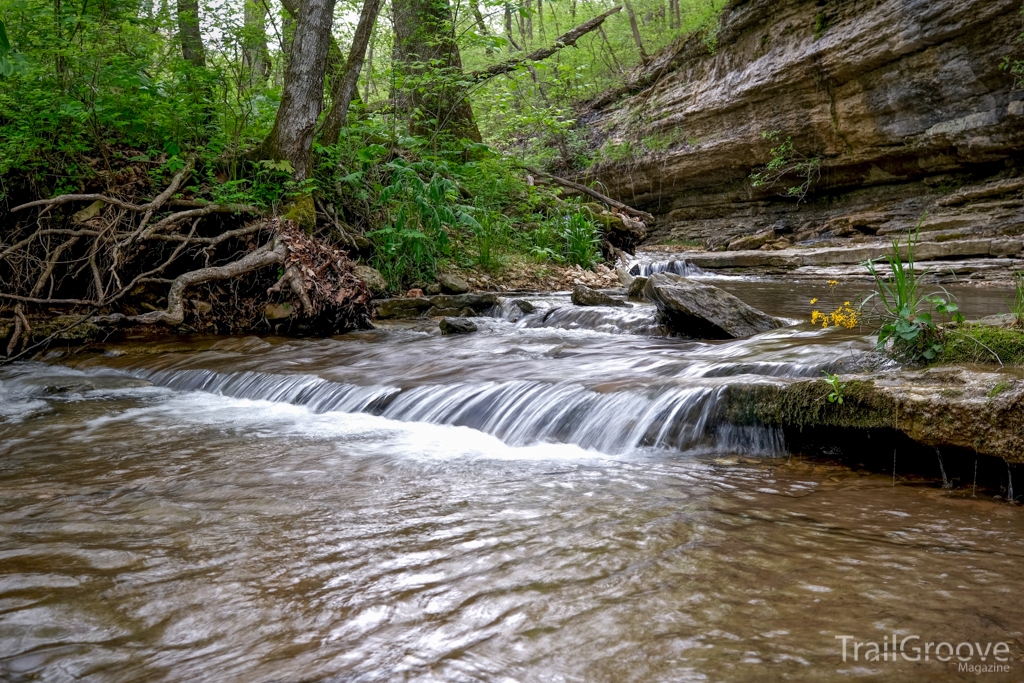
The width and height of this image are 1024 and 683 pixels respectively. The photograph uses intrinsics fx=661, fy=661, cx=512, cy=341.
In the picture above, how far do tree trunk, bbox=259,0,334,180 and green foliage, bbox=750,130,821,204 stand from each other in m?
13.4

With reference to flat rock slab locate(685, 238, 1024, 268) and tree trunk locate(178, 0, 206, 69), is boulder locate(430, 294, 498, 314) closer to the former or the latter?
tree trunk locate(178, 0, 206, 69)

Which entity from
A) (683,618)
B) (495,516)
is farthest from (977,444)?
(495,516)

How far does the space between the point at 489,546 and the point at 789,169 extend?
18508 mm

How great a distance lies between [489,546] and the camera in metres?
2.20

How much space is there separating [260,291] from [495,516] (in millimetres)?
6617

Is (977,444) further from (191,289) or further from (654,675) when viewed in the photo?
(191,289)

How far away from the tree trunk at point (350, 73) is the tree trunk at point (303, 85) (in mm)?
631

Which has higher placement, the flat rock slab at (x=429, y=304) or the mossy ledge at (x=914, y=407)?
the flat rock slab at (x=429, y=304)

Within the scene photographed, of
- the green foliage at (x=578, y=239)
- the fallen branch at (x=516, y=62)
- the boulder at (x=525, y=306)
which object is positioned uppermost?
the fallen branch at (x=516, y=62)

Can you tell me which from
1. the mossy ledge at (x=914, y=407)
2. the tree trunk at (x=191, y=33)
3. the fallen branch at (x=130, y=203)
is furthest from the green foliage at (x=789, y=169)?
the mossy ledge at (x=914, y=407)

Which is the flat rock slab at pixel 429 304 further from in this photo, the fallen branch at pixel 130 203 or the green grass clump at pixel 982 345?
the green grass clump at pixel 982 345

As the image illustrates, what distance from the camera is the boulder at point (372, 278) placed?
29.5ft

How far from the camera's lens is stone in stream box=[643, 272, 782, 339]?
610cm

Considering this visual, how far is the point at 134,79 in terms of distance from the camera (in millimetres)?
8141
